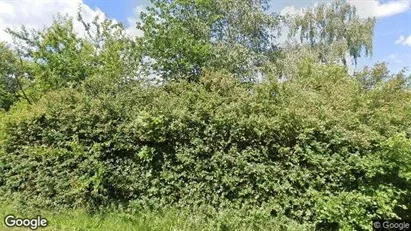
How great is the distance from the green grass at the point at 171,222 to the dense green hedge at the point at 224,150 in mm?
206

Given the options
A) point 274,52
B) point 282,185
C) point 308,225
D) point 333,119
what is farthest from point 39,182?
point 274,52

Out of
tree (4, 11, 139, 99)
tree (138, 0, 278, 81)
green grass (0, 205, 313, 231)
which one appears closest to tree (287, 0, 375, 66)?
tree (138, 0, 278, 81)

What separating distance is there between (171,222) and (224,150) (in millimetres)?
1599

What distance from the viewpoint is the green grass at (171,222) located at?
19.6ft

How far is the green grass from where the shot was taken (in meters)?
5.96

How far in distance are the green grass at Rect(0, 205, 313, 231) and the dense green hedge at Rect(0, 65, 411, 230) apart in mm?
206

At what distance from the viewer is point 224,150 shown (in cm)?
643

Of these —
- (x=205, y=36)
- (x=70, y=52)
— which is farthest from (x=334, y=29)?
(x=70, y=52)

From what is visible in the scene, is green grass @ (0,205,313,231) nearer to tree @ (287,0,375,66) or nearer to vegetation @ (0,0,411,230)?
vegetation @ (0,0,411,230)

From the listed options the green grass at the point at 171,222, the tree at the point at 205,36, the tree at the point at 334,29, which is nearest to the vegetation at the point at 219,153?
the green grass at the point at 171,222

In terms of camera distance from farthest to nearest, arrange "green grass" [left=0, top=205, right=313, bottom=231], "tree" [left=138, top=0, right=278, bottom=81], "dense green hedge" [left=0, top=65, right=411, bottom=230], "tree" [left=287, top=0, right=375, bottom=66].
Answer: "tree" [left=287, top=0, right=375, bottom=66]
"tree" [left=138, top=0, right=278, bottom=81]
"dense green hedge" [left=0, top=65, right=411, bottom=230]
"green grass" [left=0, top=205, right=313, bottom=231]

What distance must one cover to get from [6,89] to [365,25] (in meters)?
20.3

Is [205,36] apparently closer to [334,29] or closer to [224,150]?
[224,150]

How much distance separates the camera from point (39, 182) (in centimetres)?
716
